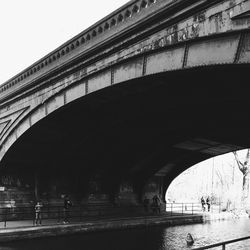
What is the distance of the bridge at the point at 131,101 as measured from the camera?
886cm

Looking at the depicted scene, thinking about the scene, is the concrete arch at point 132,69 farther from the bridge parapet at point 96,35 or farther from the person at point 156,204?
the person at point 156,204

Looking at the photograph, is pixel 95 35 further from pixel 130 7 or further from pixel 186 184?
pixel 186 184

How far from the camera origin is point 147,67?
33.8 feet

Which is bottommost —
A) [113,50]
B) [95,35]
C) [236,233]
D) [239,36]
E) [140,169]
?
[236,233]

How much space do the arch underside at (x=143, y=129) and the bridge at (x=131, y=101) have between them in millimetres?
54

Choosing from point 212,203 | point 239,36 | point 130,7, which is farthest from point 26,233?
point 212,203

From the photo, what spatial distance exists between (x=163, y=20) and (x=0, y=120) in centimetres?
1384

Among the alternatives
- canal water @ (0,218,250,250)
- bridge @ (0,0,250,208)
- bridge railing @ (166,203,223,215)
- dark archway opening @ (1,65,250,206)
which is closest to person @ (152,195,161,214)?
bridge @ (0,0,250,208)

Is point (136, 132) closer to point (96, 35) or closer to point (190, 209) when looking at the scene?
point (96, 35)

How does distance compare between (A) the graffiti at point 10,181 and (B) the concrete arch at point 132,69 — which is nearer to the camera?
(B) the concrete arch at point 132,69

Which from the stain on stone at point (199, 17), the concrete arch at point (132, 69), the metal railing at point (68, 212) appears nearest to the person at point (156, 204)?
the metal railing at point (68, 212)

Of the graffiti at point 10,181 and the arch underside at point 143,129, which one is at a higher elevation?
the arch underside at point 143,129

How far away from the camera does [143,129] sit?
20.0m

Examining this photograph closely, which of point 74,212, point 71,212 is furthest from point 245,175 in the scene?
point 71,212
